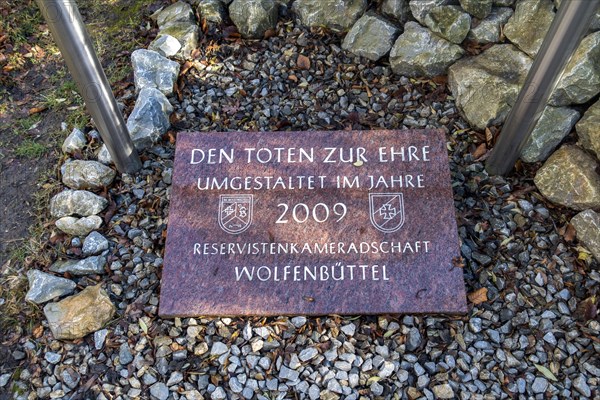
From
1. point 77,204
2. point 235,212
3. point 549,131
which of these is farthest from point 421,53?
point 77,204

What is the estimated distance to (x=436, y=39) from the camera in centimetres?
353

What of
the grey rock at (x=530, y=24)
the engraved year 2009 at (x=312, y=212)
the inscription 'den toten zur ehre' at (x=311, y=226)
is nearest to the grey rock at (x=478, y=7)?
the grey rock at (x=530, y=24)

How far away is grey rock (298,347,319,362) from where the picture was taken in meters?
2.80

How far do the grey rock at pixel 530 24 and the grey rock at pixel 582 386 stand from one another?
1624 mm

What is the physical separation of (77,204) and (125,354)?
859 millimetres

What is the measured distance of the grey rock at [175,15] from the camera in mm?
3930

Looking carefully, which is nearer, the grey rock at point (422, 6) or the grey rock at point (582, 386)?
the grey rock at point (582, 386)

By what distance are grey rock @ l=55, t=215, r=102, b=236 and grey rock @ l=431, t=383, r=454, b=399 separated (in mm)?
1816

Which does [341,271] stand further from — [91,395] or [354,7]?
[354,7]

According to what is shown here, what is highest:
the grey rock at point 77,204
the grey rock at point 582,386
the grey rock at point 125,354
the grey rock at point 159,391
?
the grey rock at point 77,204

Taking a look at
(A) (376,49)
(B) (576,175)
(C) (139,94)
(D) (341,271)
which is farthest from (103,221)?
(B) (576,175)

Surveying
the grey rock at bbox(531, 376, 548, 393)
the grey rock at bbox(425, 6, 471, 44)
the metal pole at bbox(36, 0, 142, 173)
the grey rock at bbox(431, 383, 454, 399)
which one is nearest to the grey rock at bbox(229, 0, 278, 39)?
the grey rock at bbox(425, 6, 471, 44)

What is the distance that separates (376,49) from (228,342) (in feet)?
6.16

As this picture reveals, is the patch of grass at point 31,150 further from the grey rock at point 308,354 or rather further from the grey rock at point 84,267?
the grey rock at point 308,354
